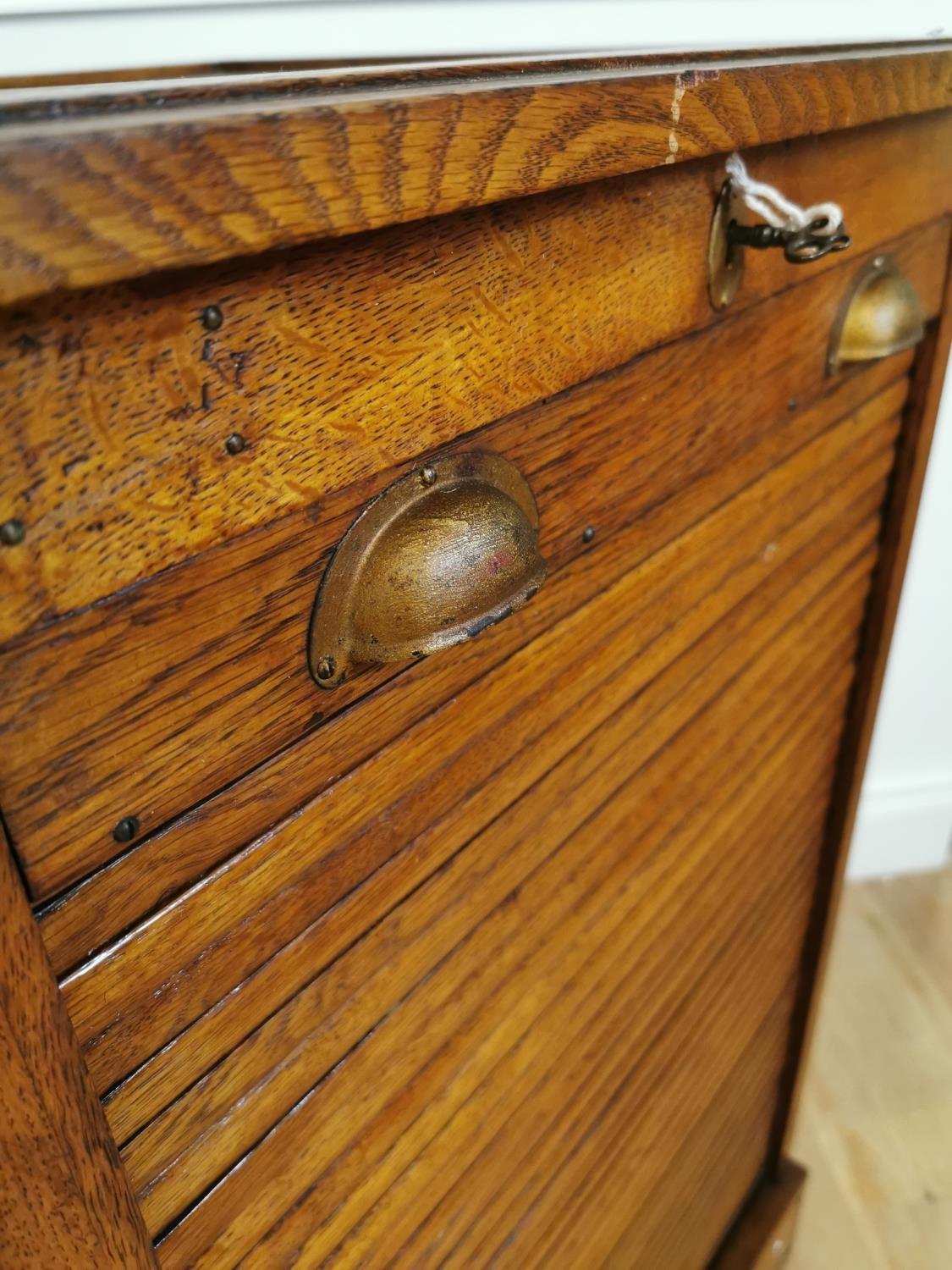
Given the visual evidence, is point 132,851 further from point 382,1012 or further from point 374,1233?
point 374,1233

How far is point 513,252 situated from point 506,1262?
53cm

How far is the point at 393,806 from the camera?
0.40 metres

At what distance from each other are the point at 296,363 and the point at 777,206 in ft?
0.94

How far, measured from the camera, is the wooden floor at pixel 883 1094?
3.85 ft

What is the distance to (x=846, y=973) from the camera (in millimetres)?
1500

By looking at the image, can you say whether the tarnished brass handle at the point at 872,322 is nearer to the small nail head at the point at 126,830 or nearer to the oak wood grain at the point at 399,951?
the oak wood grain at the point at 399,951

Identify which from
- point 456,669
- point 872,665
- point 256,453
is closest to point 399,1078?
point 456,669

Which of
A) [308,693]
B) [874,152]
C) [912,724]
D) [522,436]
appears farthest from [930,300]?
[912,724]

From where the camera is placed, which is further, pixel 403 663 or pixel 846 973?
pixel 846 973

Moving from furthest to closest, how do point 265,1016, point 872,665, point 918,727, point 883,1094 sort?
point 918,727
point 883,1094
point 872,665
point 265,1016

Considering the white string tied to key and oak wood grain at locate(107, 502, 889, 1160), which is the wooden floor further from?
the white string tied to key

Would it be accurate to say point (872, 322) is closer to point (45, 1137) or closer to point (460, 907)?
point (460, 907)

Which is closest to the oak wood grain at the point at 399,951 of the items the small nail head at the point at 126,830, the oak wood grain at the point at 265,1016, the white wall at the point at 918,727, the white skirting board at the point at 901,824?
the oak wood grain at the point at 265,1016

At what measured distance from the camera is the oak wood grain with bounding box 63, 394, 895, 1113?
0.32m
